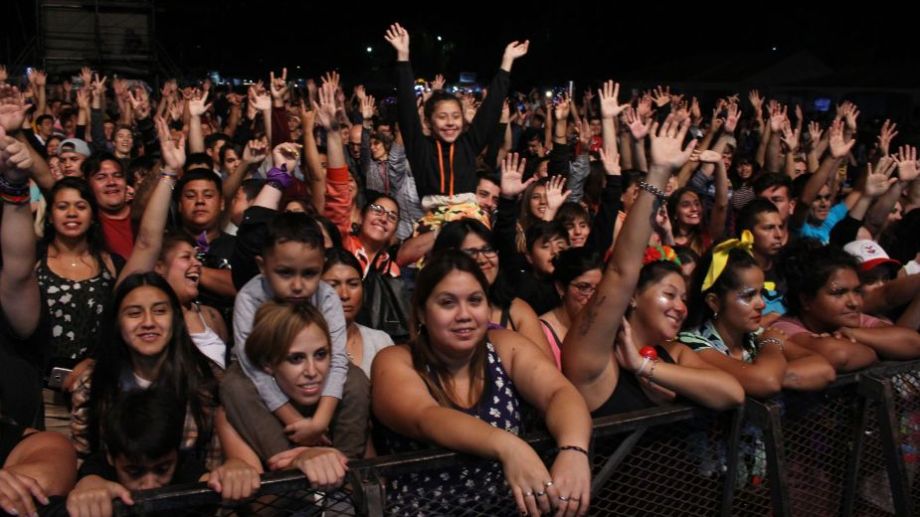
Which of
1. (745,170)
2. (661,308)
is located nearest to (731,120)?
(745,170)

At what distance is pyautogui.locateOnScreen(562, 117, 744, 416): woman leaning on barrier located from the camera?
3.01 metres

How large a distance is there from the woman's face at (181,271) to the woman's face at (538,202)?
2832mm

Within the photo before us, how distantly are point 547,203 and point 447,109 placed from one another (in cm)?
106

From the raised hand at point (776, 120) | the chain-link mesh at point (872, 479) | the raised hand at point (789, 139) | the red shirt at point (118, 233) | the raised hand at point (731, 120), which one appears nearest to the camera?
the chain-link mesh at point (872, 479)

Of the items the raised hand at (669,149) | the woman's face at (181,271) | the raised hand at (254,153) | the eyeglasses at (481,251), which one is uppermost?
the raised hand at (254,153)

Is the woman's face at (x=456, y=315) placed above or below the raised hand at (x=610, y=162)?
below

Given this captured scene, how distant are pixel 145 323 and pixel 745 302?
251cm

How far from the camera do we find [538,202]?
646cm

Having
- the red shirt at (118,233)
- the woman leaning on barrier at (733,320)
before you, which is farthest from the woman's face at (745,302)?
the red shirt at (118,233)

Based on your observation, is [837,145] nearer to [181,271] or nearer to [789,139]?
[789,139]

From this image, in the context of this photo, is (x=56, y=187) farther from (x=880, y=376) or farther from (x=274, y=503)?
(x=880, y=376)

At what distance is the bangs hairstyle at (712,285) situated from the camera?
156 inches

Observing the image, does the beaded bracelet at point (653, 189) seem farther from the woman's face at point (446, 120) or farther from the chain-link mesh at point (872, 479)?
the woman's face at point (446, 120)

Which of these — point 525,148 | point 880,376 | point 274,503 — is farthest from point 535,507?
point 525,148
